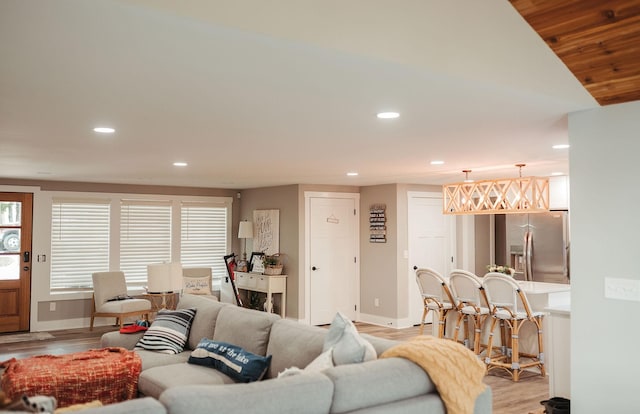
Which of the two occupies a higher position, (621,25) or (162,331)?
(621,25)

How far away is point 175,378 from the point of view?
3836 millimetres

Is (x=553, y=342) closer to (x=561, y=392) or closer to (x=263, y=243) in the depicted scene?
(x=561, y=392)

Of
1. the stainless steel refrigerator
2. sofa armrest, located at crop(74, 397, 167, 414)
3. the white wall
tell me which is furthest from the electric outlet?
the stainless steel refrigerator

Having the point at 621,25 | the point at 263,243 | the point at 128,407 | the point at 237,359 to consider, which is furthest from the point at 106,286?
the point at 621,25

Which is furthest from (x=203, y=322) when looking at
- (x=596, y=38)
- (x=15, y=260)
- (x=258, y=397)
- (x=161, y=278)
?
(x=15, y=260)

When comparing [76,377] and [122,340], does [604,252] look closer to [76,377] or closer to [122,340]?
[76,377]

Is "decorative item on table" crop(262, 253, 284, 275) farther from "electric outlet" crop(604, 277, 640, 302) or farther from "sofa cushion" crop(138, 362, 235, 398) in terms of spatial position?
"electric outlet" crop(604, 277, 640, 302)

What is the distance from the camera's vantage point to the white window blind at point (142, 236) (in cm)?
906

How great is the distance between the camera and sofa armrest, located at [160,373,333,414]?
6.89 feet

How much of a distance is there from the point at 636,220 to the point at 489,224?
6494mm

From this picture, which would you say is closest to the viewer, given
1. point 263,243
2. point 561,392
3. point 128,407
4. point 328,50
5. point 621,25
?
point 128,407

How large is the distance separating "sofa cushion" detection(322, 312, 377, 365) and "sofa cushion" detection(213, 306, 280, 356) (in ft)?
3.07

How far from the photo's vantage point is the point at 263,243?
941cm

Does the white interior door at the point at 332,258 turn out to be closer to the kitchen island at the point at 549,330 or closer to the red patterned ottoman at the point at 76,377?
the kitchen island at the point at 549,330
